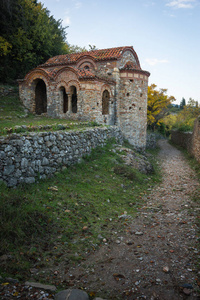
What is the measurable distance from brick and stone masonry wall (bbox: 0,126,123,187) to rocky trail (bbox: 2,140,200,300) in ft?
9.22

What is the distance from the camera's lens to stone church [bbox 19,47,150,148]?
15289 millimetres

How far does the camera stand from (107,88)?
49.9ft

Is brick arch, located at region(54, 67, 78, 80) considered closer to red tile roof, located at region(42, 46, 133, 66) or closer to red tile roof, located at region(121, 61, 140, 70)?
red tile roof, located at region(42, 46, 133, 66)

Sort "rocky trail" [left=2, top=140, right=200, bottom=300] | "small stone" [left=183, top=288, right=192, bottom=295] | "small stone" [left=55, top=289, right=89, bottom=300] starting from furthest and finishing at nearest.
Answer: "rocky trail" [left=2, top=140, right=200, bottom=300]
"small stone" [left=183, top=288, right=192, bottom=295]
"small stone" [left=55, top=289, right=89, bottom=300]

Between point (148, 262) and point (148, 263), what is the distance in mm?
32

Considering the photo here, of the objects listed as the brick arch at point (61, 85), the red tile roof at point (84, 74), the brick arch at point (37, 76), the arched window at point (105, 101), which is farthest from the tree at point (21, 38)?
the arched window at point (105, 101)

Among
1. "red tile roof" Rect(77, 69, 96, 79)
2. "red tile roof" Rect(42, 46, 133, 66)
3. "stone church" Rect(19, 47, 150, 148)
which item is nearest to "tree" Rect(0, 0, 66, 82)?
"red tile roof" Rect(42, 46, 133, 66)

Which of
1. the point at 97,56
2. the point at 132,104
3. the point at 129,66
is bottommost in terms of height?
the point at 132,104

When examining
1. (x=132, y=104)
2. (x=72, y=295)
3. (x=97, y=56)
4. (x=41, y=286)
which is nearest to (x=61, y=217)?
(x=41, y=286)

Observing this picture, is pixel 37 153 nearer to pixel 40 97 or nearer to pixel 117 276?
pixel 117 276

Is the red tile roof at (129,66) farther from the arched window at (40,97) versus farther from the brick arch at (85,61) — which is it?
the arched window at (40,97)

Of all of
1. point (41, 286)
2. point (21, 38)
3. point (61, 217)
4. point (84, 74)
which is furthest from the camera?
point (21, 38)

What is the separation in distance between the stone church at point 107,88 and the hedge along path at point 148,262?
391 inches

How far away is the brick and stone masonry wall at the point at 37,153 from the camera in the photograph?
5.53 metres
